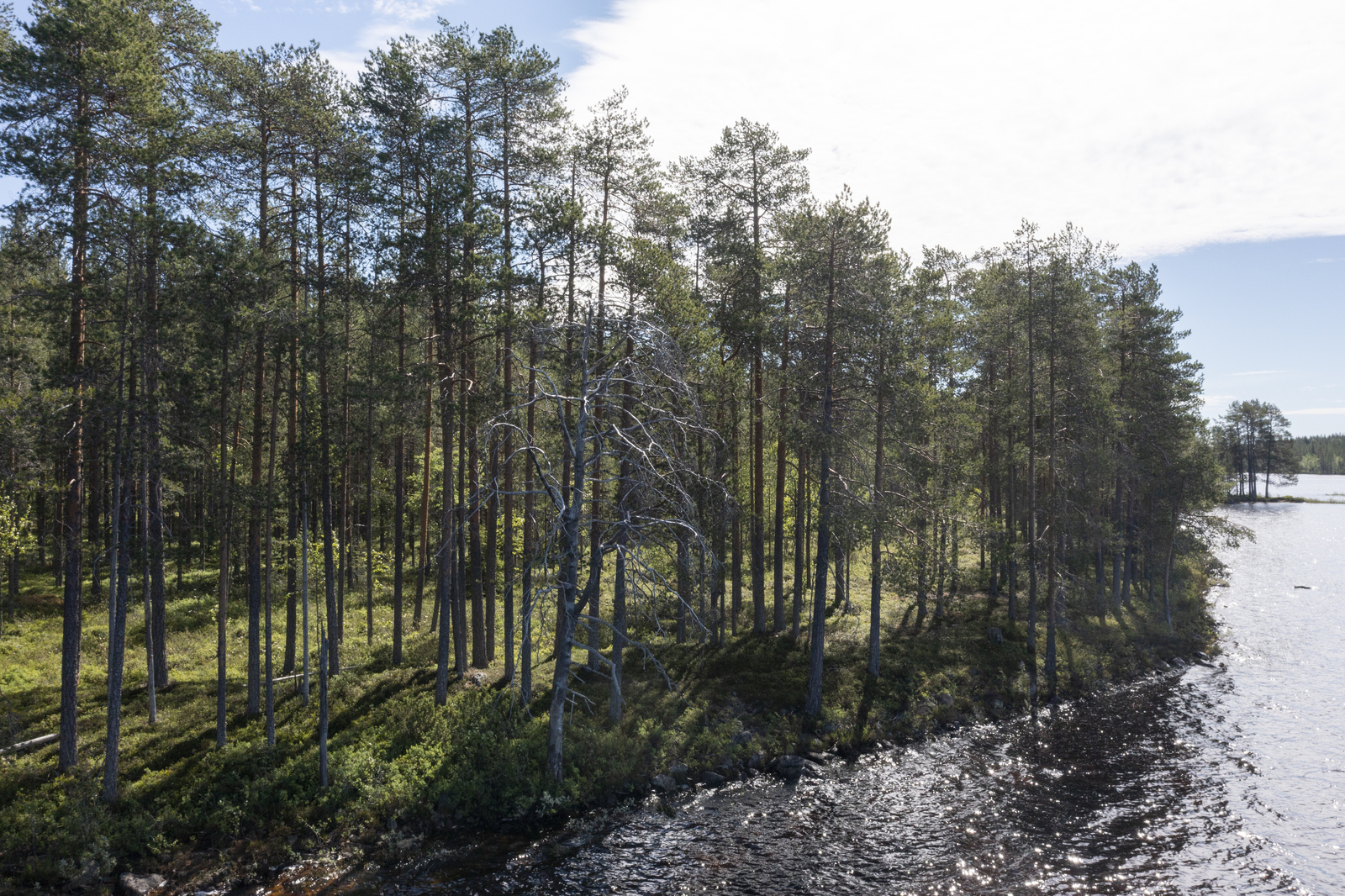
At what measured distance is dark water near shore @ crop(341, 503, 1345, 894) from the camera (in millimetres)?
12477

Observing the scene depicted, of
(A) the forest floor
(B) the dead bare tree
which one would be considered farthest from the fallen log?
(B) the dead bare tree

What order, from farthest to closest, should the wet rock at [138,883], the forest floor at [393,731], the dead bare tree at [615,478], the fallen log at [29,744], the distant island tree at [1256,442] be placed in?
the distant island tree at [1256,442] → the fallen log at [29,744] → the forest floor at [393,731] → the dead bare tree at [615,478] → the wet rock at [138,883]

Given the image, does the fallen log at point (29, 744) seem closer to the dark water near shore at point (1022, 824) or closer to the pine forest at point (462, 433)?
the pine forest at point (462, 433)

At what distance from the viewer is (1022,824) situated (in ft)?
48.3

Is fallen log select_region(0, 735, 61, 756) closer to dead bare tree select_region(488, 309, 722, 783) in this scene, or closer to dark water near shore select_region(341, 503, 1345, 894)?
dark water near shore select_region(341, 503, 1345, 894)

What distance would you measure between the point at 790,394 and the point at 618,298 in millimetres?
7015

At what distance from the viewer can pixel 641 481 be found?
41.0 feet

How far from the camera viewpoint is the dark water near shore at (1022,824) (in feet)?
40.9

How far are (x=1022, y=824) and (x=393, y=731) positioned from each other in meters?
14.9

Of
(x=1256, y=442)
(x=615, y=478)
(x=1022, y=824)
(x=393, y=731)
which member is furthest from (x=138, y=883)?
(x=1256, y=442)

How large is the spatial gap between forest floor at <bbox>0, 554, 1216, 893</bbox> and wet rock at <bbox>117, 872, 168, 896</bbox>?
0.27m

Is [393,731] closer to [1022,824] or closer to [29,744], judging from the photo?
[29,744]

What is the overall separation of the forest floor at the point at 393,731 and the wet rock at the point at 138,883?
27 centimetres

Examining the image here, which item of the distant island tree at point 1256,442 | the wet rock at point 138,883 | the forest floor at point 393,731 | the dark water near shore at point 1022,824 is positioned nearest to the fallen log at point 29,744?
the forest floor at point 393,731
